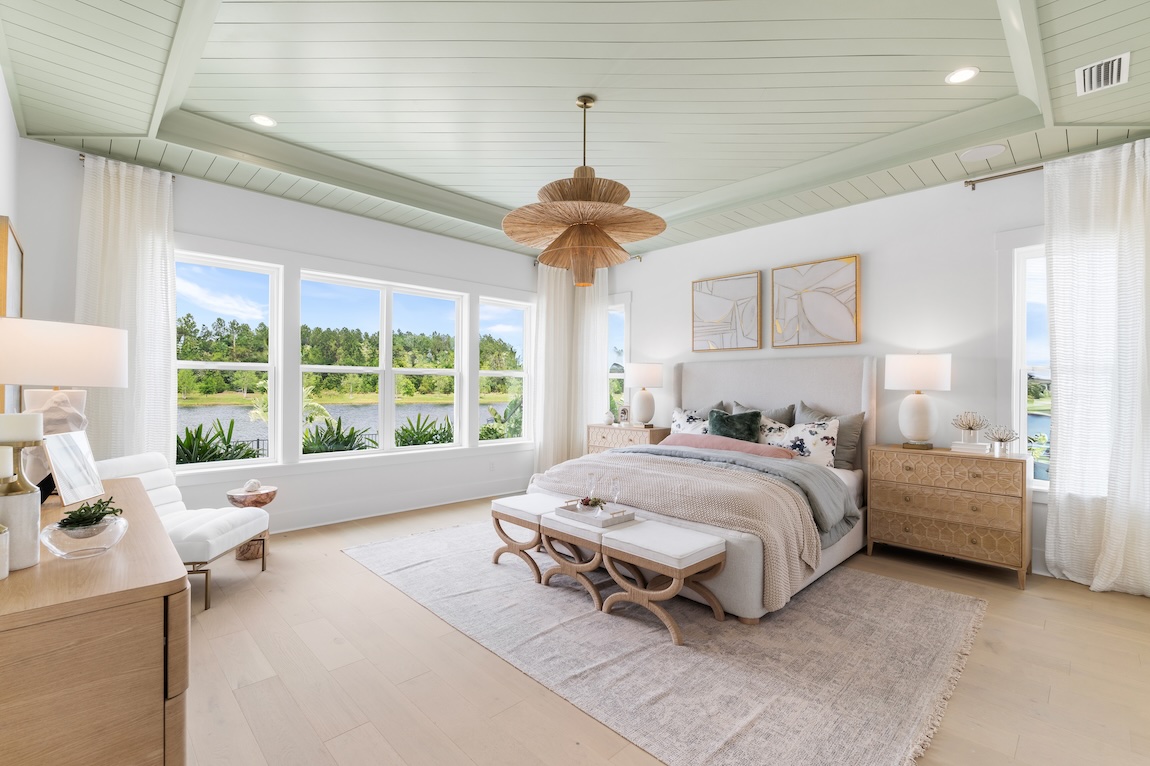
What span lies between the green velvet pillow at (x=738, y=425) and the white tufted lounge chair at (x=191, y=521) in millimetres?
3451

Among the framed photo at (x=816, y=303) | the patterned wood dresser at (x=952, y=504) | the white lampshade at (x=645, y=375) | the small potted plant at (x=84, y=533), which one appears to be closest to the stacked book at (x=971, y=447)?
the patterned wood dresser at (x=952, y=504)

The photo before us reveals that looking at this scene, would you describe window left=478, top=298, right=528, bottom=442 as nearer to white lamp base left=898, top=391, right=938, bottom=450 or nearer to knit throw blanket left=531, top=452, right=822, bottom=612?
knit throw blanket left=531, top=452, right=822, bottom=612

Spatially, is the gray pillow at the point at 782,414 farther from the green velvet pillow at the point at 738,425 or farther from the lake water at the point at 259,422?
the lake water at the point at 259,422

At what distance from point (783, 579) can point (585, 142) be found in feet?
9.14

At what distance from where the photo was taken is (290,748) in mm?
1798

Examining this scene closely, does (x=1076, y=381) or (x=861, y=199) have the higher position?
A: (x=861, y=199)

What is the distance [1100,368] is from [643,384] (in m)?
3.41

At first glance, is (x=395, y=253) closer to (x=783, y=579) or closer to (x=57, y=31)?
(x=57, y=31)

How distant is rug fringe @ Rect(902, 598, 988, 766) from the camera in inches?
70.4

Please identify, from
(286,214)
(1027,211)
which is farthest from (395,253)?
(1027,211)

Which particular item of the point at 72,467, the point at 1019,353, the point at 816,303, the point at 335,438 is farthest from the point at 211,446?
the point at 1019,353

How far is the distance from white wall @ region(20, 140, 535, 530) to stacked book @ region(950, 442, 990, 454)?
4016mm

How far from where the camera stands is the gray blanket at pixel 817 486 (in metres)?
3.21

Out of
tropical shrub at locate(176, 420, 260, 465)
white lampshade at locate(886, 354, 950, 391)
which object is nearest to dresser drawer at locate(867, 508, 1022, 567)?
white lampshade at locate(886, 354, 950, 391)
